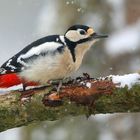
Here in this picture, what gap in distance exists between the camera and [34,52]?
4.52 metres

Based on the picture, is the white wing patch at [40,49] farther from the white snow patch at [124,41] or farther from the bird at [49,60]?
the white snow patch at [124,41]

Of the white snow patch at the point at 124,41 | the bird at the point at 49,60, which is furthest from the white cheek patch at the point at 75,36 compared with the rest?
the white snow patch at the point at 124,41

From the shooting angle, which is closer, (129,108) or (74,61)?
(129,108)

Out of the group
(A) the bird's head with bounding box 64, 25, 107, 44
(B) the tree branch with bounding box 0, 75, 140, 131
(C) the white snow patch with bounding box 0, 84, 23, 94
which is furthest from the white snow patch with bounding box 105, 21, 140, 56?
(B) the tree branch with bounding box 0, 75, 140, 131

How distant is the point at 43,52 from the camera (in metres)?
4.52

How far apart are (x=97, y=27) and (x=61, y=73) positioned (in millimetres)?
4734

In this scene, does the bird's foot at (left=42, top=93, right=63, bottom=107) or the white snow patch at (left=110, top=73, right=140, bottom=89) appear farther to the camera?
the bird's foot at (left=42, top=93, right=63, bottom=107)

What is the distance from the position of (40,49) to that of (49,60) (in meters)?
0.10

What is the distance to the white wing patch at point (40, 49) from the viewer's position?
4504 millimetres

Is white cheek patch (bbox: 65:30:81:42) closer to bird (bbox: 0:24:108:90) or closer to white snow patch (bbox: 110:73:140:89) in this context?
bird (bbox: 0:24:108:90)

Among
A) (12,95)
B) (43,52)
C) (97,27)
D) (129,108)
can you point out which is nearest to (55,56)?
(43,52)

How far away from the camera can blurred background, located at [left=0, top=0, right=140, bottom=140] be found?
7.90 m

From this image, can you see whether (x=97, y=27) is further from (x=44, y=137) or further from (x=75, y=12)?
(x=44, y=137)

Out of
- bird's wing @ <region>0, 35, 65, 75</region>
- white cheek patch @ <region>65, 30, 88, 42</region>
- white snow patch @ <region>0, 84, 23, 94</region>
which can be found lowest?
white snow patch @ <region>0, 84, 23, 94</region>
